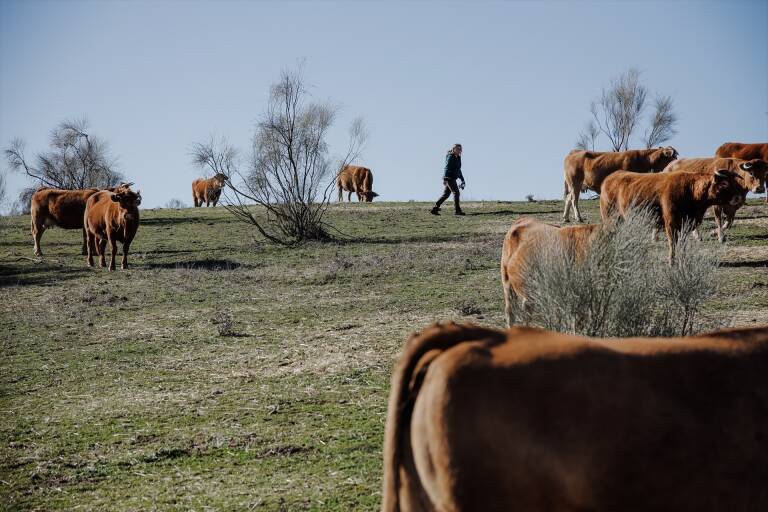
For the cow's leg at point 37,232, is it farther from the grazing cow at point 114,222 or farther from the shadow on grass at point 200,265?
the shadow on grass at point 200,265

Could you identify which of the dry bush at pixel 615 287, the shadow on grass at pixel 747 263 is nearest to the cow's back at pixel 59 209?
the shadow on grass at pixel 747 263

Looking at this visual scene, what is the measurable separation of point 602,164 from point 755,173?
714cm

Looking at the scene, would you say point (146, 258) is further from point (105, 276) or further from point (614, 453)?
point (614, 453)

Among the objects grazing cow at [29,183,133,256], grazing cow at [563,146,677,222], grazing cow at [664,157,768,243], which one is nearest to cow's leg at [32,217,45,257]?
grazing cow at [29,183,133,256]

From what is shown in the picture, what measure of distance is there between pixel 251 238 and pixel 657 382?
21.4m

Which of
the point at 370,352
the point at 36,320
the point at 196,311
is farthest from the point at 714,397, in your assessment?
the point at 36,320

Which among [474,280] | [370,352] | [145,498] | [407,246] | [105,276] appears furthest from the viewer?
[407,246]

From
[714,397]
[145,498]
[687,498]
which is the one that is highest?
[714,397]

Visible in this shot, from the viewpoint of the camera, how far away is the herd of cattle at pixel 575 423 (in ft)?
10.3

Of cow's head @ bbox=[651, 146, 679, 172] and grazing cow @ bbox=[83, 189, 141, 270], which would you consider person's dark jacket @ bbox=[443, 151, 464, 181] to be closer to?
cow's head @ bbox=[651, 146, 679, 172]

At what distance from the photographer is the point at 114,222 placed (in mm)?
20500

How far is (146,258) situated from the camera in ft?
71.9

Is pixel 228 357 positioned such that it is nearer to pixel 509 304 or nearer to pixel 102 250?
pixel 509 304

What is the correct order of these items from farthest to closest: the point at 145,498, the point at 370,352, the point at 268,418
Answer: the point at 370,352
the point at 268,418
the point at 145,498
